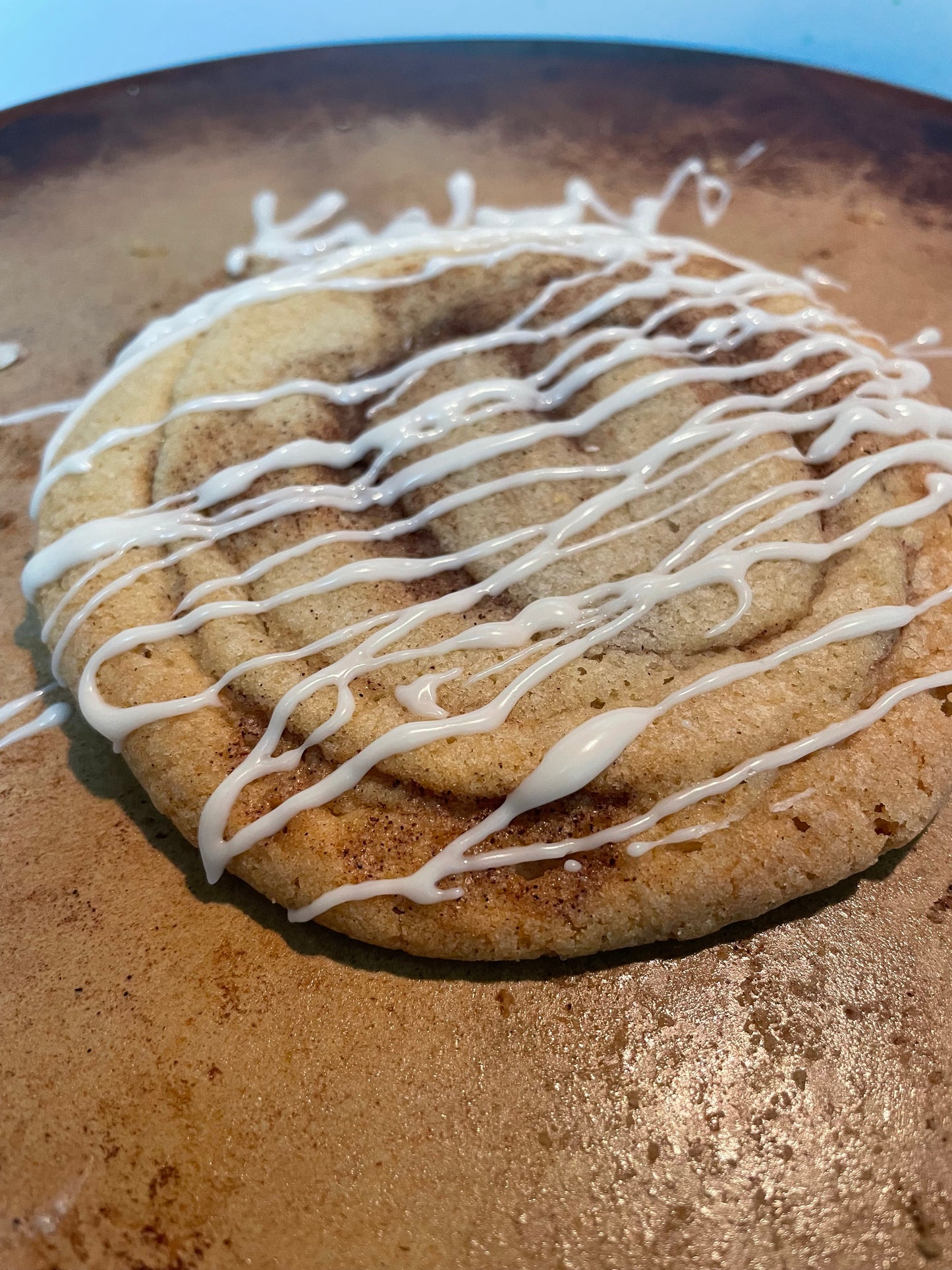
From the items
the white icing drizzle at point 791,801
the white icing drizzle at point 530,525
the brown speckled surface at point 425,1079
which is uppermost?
the white icing drizzle at point 530,525

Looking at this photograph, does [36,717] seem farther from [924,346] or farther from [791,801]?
[924,346]

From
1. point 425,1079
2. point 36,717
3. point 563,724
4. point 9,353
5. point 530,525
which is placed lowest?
point 425,1079

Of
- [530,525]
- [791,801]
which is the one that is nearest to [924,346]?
[530,525]

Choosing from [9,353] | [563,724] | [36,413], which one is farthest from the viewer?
[9,353]

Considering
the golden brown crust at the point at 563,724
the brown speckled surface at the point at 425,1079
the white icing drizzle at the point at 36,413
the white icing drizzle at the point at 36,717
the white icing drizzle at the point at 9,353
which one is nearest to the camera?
the brown speckled surface at the point at 425,1079

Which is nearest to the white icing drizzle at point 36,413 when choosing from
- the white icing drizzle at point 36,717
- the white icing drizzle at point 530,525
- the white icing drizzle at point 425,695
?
the white icing drizzle at point 530,525

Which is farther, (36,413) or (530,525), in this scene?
(36,413)

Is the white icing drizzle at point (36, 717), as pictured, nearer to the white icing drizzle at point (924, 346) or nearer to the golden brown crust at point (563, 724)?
the golden brown crust at point (563, 724)
